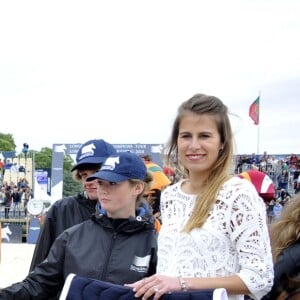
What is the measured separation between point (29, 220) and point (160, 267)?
1609 centimetres

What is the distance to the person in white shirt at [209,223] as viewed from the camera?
1376mm

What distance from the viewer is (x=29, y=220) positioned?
55.8ft

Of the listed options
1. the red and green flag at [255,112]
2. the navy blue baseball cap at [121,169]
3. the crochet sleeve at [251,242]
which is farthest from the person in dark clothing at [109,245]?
the red and green flag at [255,112]

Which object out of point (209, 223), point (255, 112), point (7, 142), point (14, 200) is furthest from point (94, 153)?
point (7, 142)

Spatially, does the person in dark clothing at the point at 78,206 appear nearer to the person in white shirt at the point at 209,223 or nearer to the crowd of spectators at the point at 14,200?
the person in white shirt at the point at 209,223

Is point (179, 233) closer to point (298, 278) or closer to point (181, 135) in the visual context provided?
point (181, 135)

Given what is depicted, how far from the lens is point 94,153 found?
2.40m

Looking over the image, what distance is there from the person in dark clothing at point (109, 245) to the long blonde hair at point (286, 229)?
0.44 metres

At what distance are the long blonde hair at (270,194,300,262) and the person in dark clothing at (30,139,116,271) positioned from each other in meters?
0.86

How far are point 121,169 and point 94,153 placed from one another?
58cm

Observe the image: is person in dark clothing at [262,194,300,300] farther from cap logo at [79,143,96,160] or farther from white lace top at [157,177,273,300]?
cap logo at [79,143,96,160]

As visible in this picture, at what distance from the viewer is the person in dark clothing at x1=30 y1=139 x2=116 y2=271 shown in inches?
94.6

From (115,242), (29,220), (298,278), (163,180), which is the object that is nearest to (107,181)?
(115,242)

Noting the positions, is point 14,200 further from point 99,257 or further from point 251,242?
point 251,242
